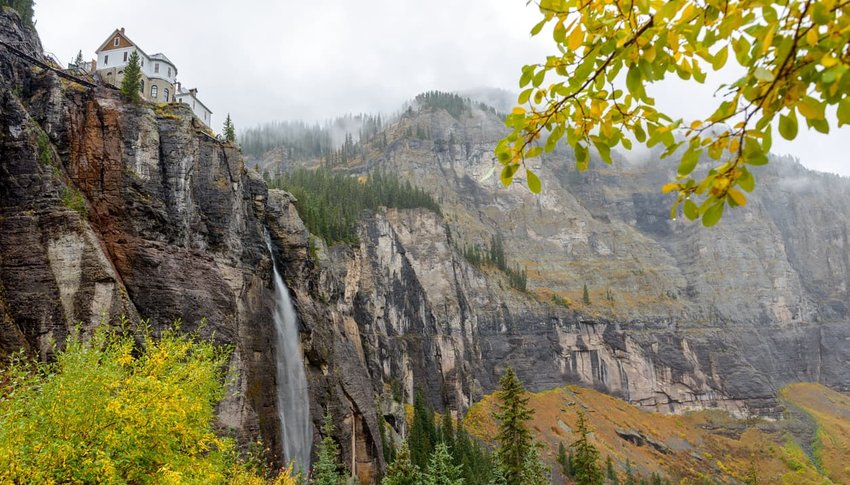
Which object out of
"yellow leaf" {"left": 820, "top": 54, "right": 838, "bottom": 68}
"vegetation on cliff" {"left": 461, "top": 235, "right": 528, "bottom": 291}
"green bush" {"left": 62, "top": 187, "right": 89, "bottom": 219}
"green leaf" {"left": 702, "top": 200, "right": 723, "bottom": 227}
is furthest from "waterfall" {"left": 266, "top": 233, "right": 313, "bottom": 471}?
"vegetation on cliff" {"left": 461, "top": 235, "right": 528, "bottom": 291}

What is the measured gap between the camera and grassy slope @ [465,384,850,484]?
99875 millimetres

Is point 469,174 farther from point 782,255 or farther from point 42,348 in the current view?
point 42,348

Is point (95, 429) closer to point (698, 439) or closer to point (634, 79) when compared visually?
point (634, 79)

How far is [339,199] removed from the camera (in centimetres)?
10369

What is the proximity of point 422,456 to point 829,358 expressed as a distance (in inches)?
6675

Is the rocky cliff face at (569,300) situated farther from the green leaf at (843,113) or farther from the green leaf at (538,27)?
the green leaf at (843,113)

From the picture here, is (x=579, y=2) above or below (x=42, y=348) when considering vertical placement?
above

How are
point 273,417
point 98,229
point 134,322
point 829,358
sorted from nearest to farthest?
point 134,322, point 98,229, point 273,417, point 829,358

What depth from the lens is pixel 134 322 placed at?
25719 mm

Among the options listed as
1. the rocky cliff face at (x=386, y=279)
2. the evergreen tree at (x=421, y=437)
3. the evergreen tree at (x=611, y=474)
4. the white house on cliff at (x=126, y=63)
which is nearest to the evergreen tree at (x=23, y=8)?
the rocky cliff face at (x=386, y=279)

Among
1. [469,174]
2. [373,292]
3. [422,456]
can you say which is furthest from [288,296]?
[469,174]

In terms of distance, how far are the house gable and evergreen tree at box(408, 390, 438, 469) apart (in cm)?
5135

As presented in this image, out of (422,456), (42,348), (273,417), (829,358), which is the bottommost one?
(829,358)

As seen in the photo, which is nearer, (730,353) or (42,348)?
(42,348)
